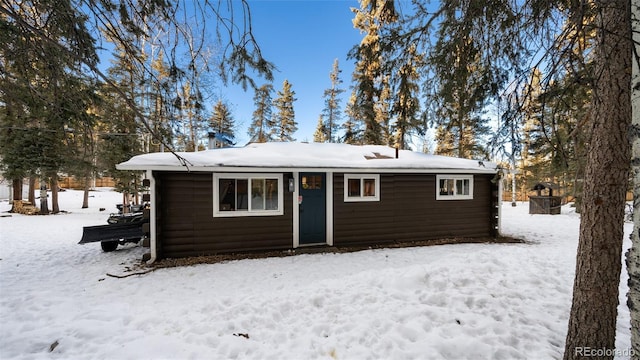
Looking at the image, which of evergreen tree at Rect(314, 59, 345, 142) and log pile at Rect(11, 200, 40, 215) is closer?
log pile at Rect(11, 200, 40, 215)

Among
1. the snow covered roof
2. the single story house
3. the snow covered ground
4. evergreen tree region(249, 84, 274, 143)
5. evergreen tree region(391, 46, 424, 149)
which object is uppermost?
evergreen tree region(249, 84, 274, 143)

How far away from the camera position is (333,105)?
20.3 meters

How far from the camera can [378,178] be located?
23.6ft

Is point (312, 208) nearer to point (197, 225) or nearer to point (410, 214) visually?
point (197, 225)

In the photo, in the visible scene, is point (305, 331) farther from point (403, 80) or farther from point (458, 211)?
point (458, 211)

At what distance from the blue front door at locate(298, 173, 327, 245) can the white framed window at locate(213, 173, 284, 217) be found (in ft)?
1.95

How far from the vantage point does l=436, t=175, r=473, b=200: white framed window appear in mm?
7736

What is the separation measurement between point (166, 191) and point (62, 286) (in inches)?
88.2

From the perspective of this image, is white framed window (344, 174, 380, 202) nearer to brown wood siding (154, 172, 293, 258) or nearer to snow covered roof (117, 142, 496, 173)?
snow covered roof (117, 142, 496, 173)

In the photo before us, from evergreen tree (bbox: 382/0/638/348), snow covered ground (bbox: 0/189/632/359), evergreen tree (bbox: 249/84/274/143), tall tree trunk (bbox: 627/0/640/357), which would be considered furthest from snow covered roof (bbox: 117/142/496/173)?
evergreen tree (bbox: 249/84/274/143)

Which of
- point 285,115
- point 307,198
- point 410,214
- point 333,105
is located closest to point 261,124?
point 285,115

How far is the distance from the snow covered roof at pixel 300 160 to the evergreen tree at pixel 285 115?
1535 centimetres

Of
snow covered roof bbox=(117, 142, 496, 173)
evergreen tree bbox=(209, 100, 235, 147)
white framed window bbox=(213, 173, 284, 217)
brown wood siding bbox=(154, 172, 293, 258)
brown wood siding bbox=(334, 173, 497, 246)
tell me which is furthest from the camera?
evergreen tree bbox=(209, 100, 235, 147)

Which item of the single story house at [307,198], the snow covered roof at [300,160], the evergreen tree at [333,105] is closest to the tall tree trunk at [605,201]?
the snow covered roof at [300,160]
